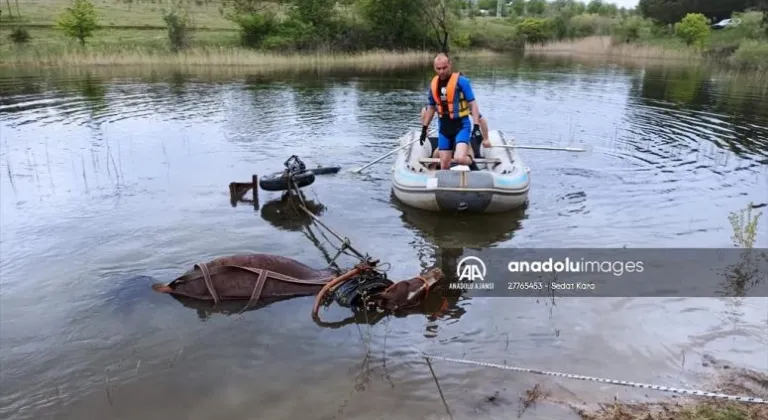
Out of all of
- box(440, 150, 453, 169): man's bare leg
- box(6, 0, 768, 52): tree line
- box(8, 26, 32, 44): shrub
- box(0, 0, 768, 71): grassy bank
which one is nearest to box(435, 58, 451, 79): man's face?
box(440, 150, 453, 169): man's bare leg

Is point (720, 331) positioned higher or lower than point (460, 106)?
lower

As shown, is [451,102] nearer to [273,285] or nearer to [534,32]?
[273,285]

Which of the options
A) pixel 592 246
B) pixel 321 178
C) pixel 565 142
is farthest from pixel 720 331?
pixel 565 142

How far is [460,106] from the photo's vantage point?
8.39 metres

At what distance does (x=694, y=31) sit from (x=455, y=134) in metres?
40.9

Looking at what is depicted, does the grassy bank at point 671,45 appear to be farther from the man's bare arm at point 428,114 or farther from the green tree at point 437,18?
the man's bare arm at point 428,114

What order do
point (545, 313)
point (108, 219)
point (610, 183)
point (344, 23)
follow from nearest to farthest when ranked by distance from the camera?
point (545, 313) → point (108, 219) → point (610, 183) → point (344, 23)

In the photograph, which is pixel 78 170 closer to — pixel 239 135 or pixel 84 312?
pixel 239 135

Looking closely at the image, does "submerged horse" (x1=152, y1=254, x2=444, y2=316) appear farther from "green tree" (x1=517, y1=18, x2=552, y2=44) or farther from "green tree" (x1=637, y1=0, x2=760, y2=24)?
"green tree" (x1=637, y1=0, x2=760, y2=24)

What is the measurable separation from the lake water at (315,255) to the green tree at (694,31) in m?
29.7

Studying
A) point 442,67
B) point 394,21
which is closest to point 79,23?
point 394,21

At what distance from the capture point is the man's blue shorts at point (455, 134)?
855 centimetres

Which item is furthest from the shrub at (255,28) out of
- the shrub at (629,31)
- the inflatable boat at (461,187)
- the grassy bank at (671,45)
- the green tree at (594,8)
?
the green tree at (594,8)

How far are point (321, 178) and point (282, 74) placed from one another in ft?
57.8
